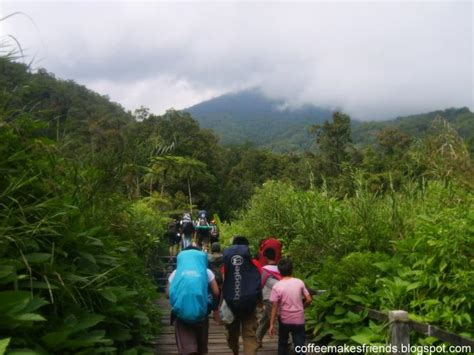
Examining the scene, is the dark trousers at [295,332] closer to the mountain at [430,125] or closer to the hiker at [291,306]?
the hiker at [291,306]

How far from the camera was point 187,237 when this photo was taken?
31.1 ft

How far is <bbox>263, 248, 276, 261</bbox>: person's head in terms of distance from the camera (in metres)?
6.11

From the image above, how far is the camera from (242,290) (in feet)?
16.7

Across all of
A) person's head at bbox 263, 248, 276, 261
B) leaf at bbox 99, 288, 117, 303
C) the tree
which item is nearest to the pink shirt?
person's head at bbox 263, 248, 276, 261

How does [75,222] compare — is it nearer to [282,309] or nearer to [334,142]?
[282,309]

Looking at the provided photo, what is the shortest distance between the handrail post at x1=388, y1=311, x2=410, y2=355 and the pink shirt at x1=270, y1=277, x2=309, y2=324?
128 cm

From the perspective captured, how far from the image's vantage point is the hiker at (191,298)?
4383 mm

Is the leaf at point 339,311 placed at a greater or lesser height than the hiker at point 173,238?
greater

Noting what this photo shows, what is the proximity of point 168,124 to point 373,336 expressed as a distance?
114 ft

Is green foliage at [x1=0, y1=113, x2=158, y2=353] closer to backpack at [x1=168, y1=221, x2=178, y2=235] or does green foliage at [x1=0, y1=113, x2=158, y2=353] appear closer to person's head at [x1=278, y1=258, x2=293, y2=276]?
person's head at [x1=278, y1=258, x2=293, y2=276]

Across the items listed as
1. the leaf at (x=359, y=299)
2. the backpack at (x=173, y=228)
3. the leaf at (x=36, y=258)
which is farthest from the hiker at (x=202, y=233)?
the leaf at (x=36, y=258)

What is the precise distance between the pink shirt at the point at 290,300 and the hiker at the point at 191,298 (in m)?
0.72

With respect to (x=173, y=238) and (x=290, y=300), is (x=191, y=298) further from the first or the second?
(x=173, y=238)

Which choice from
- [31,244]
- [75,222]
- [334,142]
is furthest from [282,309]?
[334,142]
